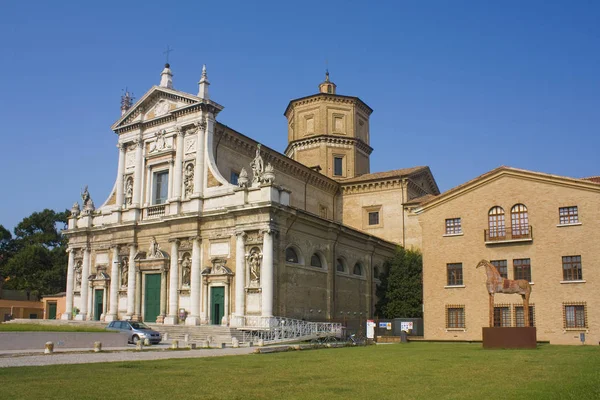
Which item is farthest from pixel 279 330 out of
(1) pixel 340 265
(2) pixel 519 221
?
(2) pixel 519 221

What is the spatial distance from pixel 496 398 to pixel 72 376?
990 centimetres

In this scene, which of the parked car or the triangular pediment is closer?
the parked car

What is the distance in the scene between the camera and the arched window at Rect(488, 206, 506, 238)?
118 feet

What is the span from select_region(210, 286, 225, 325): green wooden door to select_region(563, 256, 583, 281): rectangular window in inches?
804

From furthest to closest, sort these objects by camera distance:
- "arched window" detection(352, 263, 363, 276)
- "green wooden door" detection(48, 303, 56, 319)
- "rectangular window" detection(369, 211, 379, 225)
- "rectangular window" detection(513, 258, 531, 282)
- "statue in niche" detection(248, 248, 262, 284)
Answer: "green wooden door" detection(48, 303, 56, 319) → "rectangular window" detection(369, 211, 379, 225) → "arched window" detection(352, 263, 363, 276) → "statue in niche" detection(248, 248, 262, 284) → "rectangular window" detection(513, 258, 531, 282)

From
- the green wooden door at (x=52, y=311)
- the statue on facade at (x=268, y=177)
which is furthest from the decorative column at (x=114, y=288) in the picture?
the green wooden door at (x=52, y=311)

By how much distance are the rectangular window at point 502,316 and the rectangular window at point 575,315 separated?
3204mm

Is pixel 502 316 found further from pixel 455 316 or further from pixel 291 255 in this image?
pixel 291 255

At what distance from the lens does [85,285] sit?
1745 inches

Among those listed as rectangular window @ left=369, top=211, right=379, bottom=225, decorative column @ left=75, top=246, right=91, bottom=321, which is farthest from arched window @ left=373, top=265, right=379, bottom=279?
decorative column @ left=75, top=246, right=91, bottom=321

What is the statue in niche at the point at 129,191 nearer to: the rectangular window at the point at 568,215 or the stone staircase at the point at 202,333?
the stone staircase at the point at 202,333

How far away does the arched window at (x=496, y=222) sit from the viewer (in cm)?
3599

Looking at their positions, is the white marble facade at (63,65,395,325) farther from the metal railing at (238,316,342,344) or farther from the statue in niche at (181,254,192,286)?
the metal railing at (238,316,342,344)

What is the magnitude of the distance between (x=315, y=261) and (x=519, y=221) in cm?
1347
